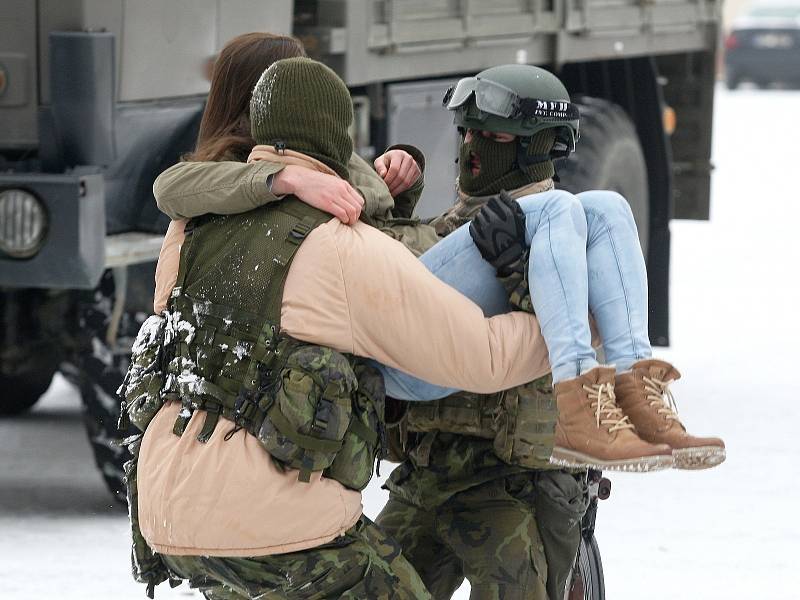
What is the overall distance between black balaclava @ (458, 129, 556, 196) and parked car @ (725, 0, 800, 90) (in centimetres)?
2296

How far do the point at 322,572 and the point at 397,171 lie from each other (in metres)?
0.83

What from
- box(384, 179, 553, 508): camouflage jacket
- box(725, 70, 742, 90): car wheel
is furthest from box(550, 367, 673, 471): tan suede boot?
box(725, 70, 742, 90): car wheel

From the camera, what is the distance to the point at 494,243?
9.05 feet

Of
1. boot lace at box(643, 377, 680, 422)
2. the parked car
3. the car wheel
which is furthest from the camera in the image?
the car wheel

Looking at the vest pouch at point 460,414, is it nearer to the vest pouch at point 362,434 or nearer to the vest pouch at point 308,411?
the vest pouch at point 362,434

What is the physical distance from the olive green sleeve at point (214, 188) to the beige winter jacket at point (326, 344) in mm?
122

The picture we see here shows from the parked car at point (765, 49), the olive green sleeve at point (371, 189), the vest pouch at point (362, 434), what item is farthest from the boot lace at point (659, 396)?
the parked car at point (765, 49)

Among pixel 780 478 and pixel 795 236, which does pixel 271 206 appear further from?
pixel 795 236

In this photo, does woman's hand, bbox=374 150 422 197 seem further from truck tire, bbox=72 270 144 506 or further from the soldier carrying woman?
truck tire, bbox=72 270 144 506

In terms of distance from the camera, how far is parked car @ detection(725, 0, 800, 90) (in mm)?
A: 25203

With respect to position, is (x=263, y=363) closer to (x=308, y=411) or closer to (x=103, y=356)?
(x=308, y=411)

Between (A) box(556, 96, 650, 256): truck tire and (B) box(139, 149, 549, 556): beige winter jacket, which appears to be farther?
(A) box(556, 96, 650, 256): truck tire

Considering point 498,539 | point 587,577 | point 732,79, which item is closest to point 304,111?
point 498,539

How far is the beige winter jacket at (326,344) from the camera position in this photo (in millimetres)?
2617
